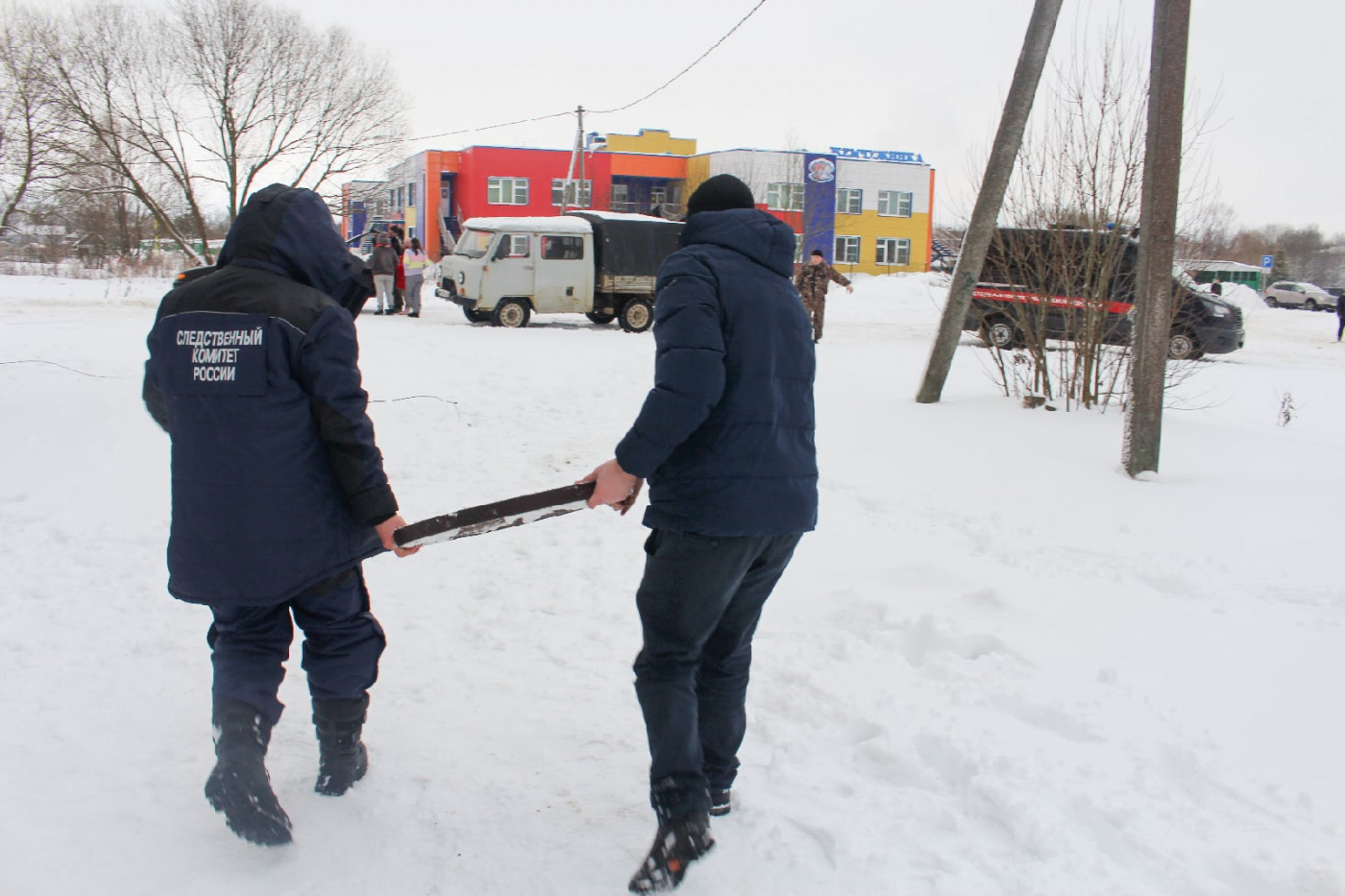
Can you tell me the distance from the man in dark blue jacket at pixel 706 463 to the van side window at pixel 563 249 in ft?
56.7

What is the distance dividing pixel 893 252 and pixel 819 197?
8.82m

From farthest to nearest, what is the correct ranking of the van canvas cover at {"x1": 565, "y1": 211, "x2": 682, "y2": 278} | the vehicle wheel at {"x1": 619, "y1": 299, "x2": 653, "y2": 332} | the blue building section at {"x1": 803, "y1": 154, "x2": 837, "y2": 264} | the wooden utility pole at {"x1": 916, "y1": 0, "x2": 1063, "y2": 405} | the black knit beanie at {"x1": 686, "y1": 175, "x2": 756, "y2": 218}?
the blue building section at {"x1": 803, "y1": 154, "x2": 837, "y2": 264}, the vehicle wheel at {"x1": 619, "y1": 299, "x2": 653, "y2": 332}, the van canvas cover at {"x1": 565, "y1": 211, "x2": 682, "y2": 278}, the wooden utility pole at {"x1": 916, "y1": 0, "x2": 1063, "y2": 405}, the black knit beanie at {"x1": 686, "y1": 175, "x2": 756, "y2": 218}

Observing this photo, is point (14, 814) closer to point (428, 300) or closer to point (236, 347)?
point (236, 347)

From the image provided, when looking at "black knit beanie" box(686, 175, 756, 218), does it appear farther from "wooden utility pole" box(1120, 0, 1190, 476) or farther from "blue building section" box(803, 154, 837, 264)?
"blue building section" box(803, 154, 837, 264)

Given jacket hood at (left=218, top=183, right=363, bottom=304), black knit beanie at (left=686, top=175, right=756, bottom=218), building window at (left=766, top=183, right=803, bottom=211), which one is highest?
building window at (left=766, top=183, right=803, bottom=211)

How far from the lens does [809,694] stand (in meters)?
3.50

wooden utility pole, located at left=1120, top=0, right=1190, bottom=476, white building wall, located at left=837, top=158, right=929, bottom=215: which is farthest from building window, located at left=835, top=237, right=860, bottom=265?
wooden utility pole, located at left=1120, top=0, right=1190, bottom=476

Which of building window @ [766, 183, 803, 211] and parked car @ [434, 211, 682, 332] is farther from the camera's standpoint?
building window @ [766, 183, 803, 211]

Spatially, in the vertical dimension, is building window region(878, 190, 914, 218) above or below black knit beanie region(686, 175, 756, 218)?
above

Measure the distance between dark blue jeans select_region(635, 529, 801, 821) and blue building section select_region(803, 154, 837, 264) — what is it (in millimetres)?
49882

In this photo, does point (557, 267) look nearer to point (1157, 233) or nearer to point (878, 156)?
point (1157, 233)

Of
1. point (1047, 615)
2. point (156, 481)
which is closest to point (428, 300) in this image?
point (156, 481)

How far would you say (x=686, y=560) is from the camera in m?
2.33

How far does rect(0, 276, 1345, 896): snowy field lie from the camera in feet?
8.14
